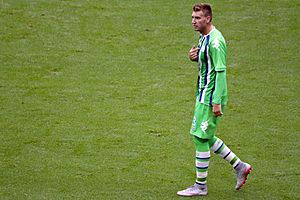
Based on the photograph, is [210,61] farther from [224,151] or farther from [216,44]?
[224,151]

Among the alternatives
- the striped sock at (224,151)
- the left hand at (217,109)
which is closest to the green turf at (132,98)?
the striped sock at (224,151)

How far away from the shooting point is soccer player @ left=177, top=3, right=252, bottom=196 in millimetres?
6660

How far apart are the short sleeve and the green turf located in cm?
127

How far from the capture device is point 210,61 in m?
6.75

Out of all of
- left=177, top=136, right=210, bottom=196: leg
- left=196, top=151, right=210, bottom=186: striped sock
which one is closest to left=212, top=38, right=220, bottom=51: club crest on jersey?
left=177, top=136, right=210, bottom=196: leg

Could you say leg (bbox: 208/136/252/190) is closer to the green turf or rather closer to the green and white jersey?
the green turf

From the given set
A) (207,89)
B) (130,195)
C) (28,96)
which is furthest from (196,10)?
(28,96)

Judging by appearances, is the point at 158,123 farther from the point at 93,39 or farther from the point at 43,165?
the point at 93,39

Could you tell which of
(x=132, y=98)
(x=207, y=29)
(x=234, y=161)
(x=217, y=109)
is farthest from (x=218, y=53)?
(x=132, y=98)

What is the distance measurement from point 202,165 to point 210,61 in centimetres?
97

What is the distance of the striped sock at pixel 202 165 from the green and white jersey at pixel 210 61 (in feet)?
1.63

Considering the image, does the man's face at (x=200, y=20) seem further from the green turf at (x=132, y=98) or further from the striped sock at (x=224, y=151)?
the green turf at (x=132, y=98)

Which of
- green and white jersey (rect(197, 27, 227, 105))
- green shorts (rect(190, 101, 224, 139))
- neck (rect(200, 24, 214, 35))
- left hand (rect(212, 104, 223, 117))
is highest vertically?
neck (rect(200, 24, 214, 35))

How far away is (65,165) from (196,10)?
2.17 meters
